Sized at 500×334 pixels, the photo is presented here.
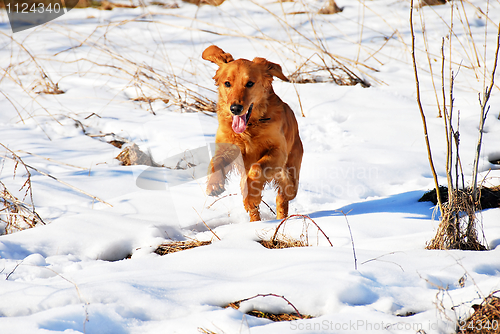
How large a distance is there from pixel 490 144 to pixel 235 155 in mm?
2492

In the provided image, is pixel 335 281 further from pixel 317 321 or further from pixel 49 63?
pixel 49 63

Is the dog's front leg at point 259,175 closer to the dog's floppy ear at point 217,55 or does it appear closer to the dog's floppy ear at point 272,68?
the dog's floppy ear at point 272,68

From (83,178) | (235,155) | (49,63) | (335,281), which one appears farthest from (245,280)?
(49,63)

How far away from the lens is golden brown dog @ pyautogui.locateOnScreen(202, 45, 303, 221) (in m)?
2.43

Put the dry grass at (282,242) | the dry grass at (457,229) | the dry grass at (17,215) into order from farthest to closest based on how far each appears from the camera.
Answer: the dry grass at (17,215) → the dry grass at (282,242) → the dry grass at (457,229)

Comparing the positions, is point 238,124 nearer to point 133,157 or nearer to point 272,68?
point 272,68

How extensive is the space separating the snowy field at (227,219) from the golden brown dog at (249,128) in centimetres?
27

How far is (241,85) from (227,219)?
92cm

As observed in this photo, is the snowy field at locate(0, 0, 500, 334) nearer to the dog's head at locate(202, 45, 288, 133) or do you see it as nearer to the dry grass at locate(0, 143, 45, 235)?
the dry grass at locate(0, 143, 45, 235)

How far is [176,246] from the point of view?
2.09 m

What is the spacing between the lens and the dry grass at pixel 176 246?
2045mm

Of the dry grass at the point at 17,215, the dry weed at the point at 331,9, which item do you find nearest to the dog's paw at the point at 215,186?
the dry grass at the point at 17,215

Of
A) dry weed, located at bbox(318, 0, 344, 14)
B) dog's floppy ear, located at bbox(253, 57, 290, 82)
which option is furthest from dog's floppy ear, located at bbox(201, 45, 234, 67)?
dry weed, located at bbox(318, 0, 344, 14)

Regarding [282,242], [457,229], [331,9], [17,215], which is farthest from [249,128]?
[331,9]
